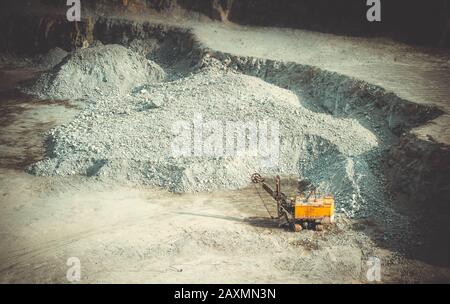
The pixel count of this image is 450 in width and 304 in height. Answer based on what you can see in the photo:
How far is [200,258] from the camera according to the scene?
1292 cm

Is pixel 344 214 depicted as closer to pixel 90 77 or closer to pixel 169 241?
pixel 169 241

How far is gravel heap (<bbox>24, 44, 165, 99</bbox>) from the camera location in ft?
82.9

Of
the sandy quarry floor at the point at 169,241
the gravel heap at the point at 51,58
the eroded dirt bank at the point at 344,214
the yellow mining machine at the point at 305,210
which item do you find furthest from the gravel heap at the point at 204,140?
the gravel heap at the point at 51,58

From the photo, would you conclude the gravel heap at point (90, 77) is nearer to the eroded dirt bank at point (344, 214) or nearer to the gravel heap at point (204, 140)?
the gravel heap at point (204, 140)

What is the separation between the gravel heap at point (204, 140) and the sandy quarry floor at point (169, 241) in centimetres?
67

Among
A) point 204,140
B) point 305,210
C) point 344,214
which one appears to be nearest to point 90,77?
point 204,140

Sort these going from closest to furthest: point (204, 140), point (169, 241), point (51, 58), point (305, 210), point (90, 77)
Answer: point (169, 241)
point (305, 210)
point (204, 140)
point (90, 77)
point (51, 58)

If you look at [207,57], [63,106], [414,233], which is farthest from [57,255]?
[207,57]

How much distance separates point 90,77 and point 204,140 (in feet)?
34.8

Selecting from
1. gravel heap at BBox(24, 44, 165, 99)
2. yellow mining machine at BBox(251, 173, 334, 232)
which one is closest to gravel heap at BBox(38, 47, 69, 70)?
gravel heap at BBox(24, 44, 165, 99)

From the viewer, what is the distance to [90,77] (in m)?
25.5

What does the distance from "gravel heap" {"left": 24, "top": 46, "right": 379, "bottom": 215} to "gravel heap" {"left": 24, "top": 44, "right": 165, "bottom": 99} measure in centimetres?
427

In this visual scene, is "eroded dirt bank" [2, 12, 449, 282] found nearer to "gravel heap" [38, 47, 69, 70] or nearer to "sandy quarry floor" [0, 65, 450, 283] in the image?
"sandy quarry floor" [0, 65, 450, 283]
